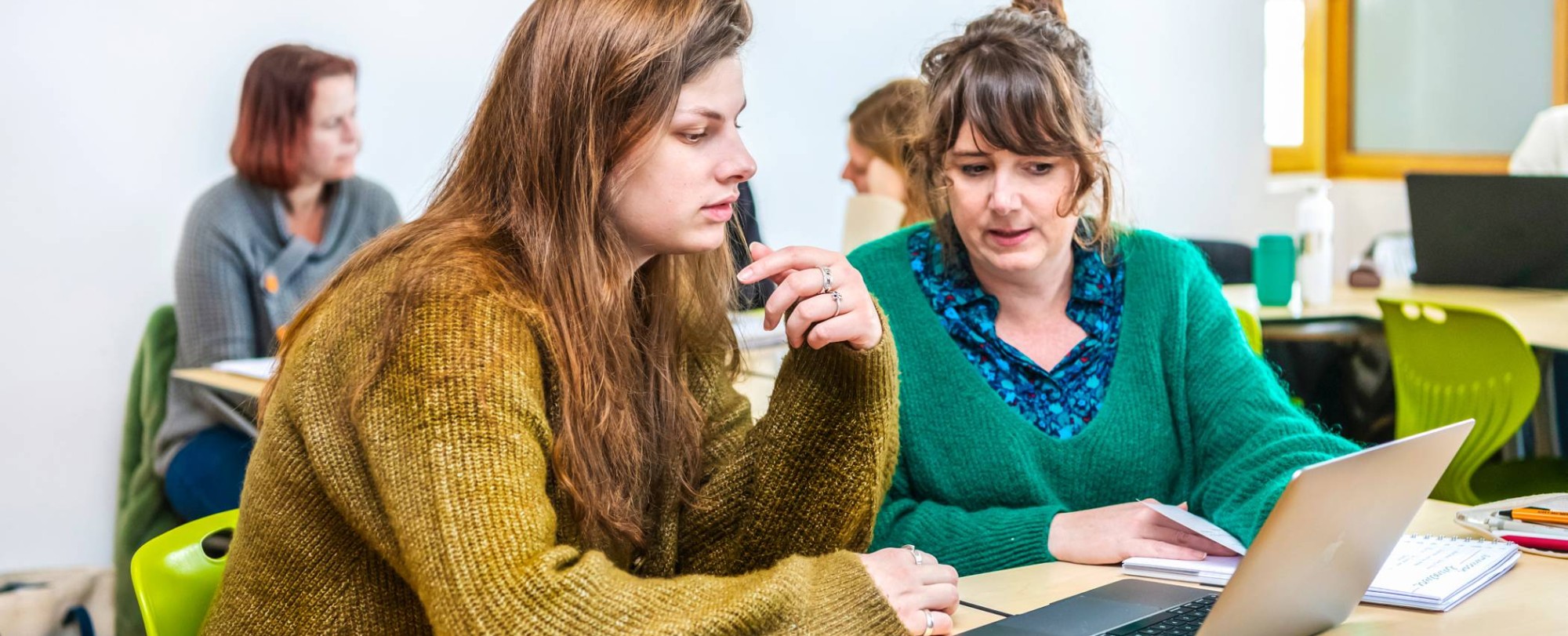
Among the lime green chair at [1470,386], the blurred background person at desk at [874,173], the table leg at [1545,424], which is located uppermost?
the blurred background person at desk at [874,173]

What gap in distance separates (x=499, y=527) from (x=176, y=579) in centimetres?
56

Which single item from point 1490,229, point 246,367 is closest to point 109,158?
point 246,367

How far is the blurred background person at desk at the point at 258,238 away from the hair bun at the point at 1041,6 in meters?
1.55

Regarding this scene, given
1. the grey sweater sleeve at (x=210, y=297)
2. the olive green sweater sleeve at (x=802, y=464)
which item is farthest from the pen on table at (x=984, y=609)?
the grey sweater sleeve at (x=210, y=297)

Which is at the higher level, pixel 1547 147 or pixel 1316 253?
pixel 1547 147

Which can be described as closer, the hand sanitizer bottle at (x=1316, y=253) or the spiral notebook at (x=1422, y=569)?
the spiral notebook at (x=1422, y=569)

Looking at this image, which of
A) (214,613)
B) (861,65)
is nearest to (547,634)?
(214,613)

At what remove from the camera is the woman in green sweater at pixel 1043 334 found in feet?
5.11

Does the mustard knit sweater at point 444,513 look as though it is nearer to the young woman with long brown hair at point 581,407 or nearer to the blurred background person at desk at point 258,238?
the young woman with long brown hair at point 581,407

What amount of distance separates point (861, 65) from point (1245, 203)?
2077 mm

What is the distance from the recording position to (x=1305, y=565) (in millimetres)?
944

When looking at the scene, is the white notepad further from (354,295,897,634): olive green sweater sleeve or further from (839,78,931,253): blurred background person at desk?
(354,295,897,634): olive green sweater sleeve

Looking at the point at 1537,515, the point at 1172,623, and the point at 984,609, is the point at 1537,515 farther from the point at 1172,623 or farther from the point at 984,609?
the point at 984,609

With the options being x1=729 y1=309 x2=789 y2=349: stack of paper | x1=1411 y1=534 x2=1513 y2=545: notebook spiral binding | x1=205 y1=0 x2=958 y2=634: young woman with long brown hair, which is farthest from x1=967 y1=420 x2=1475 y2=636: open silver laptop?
x1=729 y1=309 x2=789 y2=349: stack of paper
